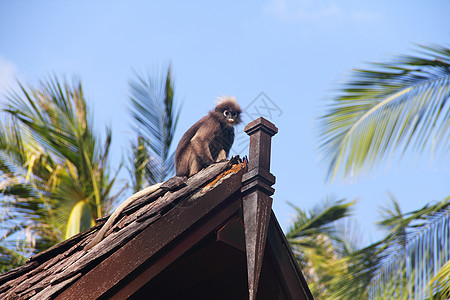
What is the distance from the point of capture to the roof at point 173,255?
2.72m

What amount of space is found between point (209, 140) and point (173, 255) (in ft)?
9.81

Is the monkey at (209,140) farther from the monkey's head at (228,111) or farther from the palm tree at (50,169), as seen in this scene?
the palm tree at (50,169)

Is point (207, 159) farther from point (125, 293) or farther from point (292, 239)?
point (292, 239)

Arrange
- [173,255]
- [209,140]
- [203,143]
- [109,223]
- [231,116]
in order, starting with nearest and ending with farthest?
[173,255] < [109,223] < [203,143] < [209,140] < [231,116]

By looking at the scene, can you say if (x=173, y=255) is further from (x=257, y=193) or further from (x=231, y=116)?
(x=231, y=116)

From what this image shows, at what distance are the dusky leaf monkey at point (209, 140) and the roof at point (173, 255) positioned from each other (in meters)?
1.84

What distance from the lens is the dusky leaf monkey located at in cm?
570

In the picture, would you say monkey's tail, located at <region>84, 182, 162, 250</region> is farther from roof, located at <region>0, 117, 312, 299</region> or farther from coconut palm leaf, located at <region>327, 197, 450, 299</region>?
coconut palm leaf, located at <region>327, 197, 450, 299</region>

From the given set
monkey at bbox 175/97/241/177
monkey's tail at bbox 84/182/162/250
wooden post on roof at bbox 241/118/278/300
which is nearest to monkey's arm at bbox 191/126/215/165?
monkey at bbox 175/97/241/177

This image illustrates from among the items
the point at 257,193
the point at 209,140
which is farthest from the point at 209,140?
the point at 257,193

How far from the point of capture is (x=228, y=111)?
6273 millimetres

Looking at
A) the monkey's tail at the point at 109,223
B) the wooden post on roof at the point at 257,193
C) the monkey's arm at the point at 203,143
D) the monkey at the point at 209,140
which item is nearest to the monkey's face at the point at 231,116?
the monkey at the point at 209,140

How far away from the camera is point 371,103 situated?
6.25m

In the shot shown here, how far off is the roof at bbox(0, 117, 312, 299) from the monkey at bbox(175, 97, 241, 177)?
184 centimetres
